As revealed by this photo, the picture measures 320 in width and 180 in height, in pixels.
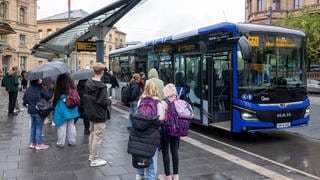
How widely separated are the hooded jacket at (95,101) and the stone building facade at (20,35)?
195 feet

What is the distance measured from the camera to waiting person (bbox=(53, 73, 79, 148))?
9.37 metres

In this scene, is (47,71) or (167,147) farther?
Result: (47,71)

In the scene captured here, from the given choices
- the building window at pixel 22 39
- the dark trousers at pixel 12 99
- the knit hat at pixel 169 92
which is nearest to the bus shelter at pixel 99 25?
the dark trousers at pixel 12 99

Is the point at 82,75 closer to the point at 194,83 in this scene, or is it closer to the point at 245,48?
the point at 194,83

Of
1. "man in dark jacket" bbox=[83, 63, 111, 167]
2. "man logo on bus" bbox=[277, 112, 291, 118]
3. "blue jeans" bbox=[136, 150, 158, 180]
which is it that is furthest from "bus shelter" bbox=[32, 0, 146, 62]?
"blue jeans" bbox=[136, 150, 158, 180]

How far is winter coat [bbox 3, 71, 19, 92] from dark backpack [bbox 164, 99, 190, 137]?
10653 millimetres

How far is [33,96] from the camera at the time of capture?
372 inches

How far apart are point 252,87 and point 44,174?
5.29 m

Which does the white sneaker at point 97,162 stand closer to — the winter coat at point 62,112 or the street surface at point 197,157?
the street surface at point 197,157

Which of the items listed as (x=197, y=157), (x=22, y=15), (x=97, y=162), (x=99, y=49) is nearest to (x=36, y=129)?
(x=97, y=162)

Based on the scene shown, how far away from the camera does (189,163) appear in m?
8.02

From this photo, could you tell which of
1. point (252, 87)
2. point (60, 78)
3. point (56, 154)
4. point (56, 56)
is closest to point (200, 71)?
point (252, 87)

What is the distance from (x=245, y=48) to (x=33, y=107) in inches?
187

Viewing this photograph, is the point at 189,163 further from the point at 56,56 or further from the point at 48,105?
the point at 56,56
